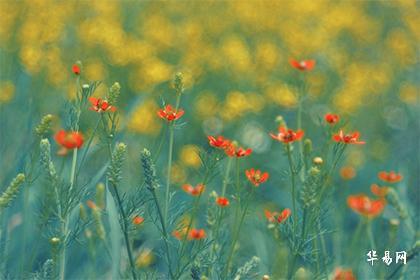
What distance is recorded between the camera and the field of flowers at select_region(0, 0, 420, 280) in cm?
163

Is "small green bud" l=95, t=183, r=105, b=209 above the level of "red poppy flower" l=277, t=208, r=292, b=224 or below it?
below

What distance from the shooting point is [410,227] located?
2150 millimetres

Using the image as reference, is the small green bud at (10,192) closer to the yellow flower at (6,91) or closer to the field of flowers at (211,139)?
the field of flowers at (211,139)

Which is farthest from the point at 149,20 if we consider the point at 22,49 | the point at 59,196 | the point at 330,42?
the point at 59,196

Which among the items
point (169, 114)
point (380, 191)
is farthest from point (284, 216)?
point (380, 191)

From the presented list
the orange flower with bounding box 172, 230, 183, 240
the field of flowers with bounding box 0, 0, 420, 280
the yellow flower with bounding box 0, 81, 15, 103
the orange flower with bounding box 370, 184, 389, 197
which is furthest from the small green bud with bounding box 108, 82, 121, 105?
the yellow flower with bounding box 0, 81, 15, 103

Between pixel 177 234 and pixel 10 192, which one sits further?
pixel 177 234

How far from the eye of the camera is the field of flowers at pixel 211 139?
64.1 inches

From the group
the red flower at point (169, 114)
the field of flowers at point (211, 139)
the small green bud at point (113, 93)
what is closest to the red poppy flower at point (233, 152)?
the field of flowers at point (211, 139)

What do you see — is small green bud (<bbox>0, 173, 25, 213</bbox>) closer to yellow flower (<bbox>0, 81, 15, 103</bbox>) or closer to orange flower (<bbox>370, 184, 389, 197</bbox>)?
orange flower (<bbox>370, 184, 389, 197</bbox>)

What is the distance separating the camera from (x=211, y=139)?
5.19 feet

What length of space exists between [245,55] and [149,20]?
0.92 metres

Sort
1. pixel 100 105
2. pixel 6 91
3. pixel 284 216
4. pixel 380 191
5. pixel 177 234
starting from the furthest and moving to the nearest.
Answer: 1. pixel 6 91
2. pixel 380 191
3. pixel 177 234
4. pixel 284 216
5. pixel 100 105

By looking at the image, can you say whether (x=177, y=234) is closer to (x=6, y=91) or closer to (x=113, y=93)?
(x=113, y=93)
